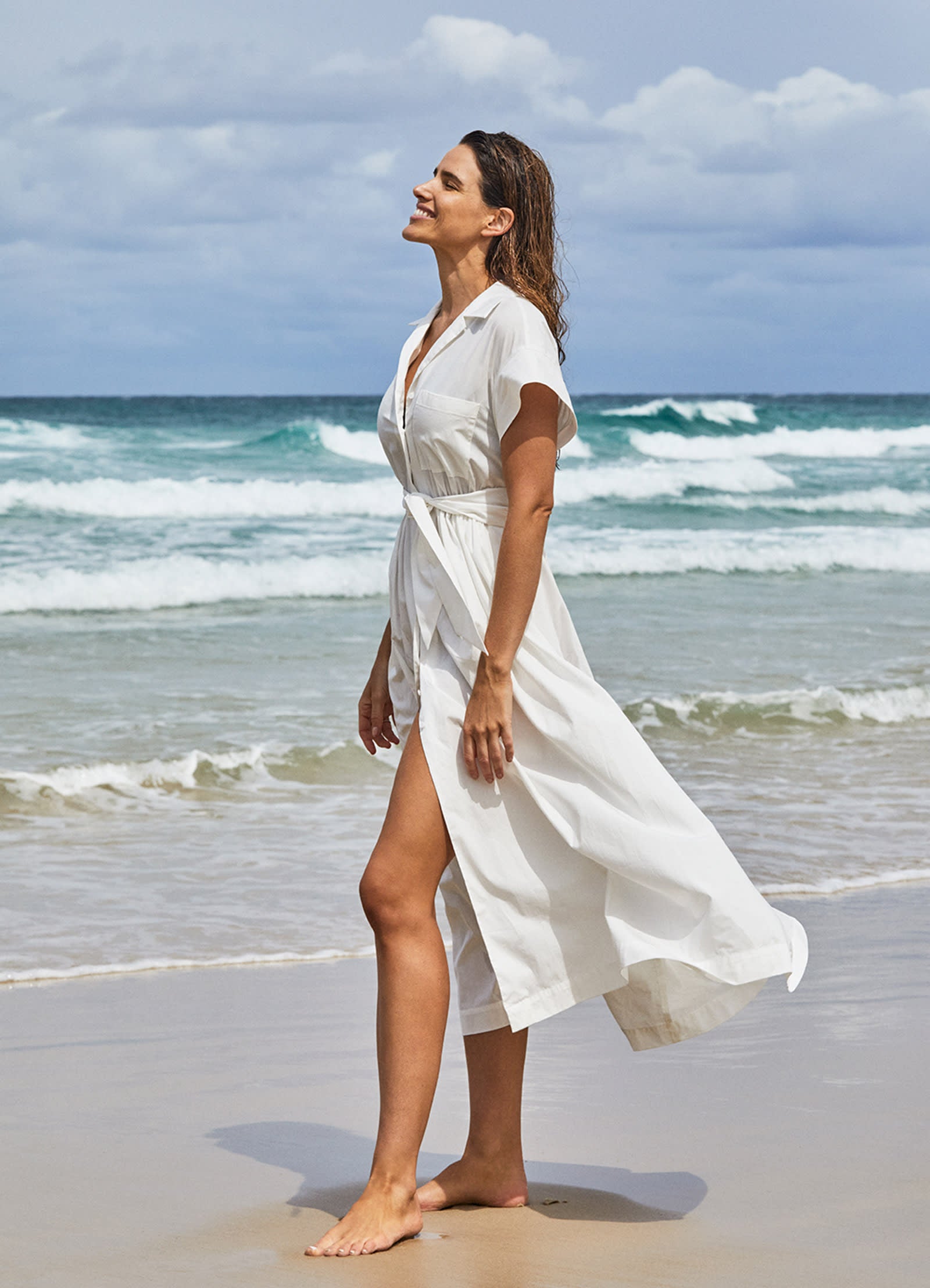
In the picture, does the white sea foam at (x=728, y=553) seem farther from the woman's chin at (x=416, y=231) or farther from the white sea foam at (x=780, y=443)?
the white sea foam at (x=780, y=443)

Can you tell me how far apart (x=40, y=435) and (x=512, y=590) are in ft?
92.4

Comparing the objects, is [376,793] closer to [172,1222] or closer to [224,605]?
[172,1222]

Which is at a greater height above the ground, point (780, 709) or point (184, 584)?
point (184, 584)

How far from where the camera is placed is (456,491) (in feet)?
8.91

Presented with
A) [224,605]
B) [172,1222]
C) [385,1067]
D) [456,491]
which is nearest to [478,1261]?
[385,1067]

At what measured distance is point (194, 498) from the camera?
22547 mm

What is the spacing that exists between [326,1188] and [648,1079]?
0.88 m

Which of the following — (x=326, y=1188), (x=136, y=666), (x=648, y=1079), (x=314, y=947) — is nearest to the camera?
(x=326, y=1188)

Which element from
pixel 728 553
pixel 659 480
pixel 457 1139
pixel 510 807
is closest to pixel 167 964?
pixel 457 1139

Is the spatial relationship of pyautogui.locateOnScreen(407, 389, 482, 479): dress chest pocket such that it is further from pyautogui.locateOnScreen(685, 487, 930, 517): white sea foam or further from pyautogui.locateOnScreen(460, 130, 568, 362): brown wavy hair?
pyautogui.locateOnScreen(685, 487, 930, 517): white sea foam

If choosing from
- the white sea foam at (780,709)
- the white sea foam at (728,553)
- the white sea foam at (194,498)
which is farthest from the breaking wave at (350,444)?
the white sea foam at (780,709)

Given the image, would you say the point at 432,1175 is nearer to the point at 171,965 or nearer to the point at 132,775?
the point at 171,965

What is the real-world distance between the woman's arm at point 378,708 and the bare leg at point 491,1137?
0.60 meters

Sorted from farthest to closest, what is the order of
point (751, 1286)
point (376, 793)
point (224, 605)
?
point (224, 605) → point (376, 793) → point (751, 1286)
